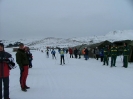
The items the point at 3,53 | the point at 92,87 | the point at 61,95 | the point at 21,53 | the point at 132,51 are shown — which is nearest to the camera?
the point at 3,53

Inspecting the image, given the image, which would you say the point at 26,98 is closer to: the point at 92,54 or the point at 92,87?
the point at 92,87

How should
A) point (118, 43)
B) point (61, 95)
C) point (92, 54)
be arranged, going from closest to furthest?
point (61, 95)
point (118, 43)
point (92, 54)

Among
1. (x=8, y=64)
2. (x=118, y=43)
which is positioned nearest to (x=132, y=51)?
(x=118, y=43)

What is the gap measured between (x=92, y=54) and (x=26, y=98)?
24186 millimetres

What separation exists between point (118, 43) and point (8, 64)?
23.2 metres

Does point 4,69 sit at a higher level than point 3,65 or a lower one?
lower

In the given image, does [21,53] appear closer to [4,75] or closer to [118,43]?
[4,75]

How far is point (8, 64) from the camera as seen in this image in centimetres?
596

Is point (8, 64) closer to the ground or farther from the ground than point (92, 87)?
farther from the ground

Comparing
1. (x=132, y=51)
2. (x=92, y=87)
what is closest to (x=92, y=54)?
(x=132, y=51)

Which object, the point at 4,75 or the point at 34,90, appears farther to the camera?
the point at 34,90

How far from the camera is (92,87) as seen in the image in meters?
8.18

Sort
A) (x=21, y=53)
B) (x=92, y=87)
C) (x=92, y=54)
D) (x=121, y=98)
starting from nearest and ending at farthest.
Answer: (x=121, y=98) < (x=21, y=53) < (x=92, y=87) < (x=92, y=54)

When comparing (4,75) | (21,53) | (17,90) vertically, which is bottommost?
(17,90)
